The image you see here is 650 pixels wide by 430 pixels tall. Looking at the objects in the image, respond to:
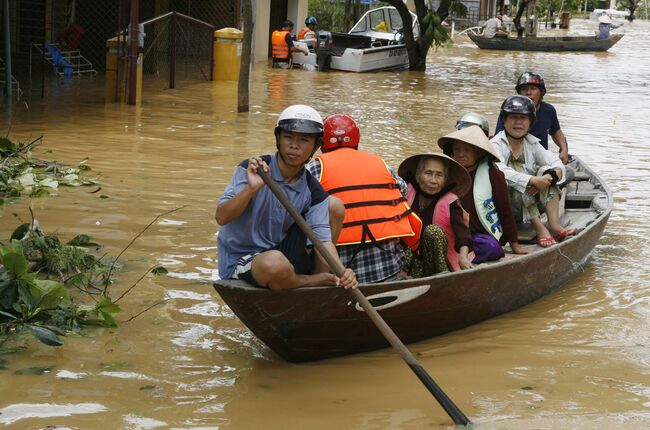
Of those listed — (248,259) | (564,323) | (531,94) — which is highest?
(531,94)

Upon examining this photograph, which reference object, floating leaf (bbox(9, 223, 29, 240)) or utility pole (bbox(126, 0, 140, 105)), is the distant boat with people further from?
floating leaf (bbox(9, 223, 29, 240))

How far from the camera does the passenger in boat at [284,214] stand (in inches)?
199

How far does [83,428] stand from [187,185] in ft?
18.4

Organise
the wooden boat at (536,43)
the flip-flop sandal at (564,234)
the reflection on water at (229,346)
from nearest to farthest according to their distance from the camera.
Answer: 1. the reflection on water at (229,346)
2. the flip-flop sandal at (564,234)
3. the wooden boat at (536,43)

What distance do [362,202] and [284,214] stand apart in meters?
0.57

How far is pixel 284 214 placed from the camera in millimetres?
5242

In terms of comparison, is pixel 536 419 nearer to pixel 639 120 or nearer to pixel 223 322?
pixel 223 322

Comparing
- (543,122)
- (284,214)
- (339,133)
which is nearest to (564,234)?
(543,122)

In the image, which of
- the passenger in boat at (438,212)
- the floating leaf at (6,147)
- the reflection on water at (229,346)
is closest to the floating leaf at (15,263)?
the reflection on water at (229,346)

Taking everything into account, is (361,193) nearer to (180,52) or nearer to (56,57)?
(56,57)

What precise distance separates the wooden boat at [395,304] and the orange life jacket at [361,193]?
0.39 m

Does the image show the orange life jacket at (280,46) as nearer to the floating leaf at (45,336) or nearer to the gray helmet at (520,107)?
the gray helmet at (520,107)

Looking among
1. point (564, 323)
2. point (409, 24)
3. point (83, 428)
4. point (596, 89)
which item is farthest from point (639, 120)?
point (83, 428)

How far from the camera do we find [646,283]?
7.62m
